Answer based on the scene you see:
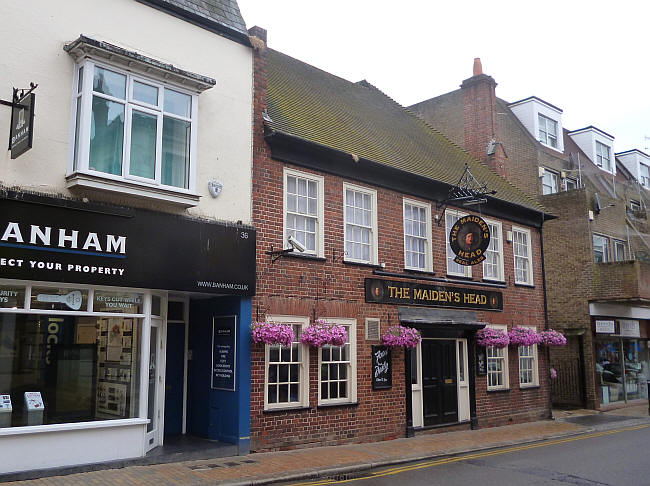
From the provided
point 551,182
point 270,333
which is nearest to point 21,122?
point 270,333

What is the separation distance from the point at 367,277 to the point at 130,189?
6078 mm

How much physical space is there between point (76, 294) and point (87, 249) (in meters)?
0.74

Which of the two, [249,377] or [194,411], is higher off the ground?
[249,377]

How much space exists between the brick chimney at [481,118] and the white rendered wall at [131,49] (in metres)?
12.5

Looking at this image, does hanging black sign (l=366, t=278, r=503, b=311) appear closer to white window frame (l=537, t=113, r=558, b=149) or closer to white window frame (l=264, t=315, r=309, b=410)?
white window frame (l=264, t=315, r=309, b=410)

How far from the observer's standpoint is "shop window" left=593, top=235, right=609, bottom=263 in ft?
78.2

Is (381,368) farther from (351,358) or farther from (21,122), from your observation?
(21,122)

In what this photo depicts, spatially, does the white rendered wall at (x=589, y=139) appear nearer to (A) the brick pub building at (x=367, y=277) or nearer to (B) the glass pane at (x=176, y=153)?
(A) the brick pub building at (x=367, y=277)

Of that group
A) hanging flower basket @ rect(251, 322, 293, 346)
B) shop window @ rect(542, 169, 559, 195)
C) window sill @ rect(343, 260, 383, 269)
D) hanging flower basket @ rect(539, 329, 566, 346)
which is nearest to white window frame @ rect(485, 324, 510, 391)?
hanging flower basket @ rect(539, 329, 566, 346)

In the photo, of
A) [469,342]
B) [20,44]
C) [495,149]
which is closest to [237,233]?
[20,44]

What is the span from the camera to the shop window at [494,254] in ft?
59.1

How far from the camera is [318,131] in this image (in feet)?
46.6

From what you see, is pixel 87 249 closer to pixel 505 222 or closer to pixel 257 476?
pixel 257 476

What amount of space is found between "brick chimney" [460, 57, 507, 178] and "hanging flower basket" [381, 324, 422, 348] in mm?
10190
